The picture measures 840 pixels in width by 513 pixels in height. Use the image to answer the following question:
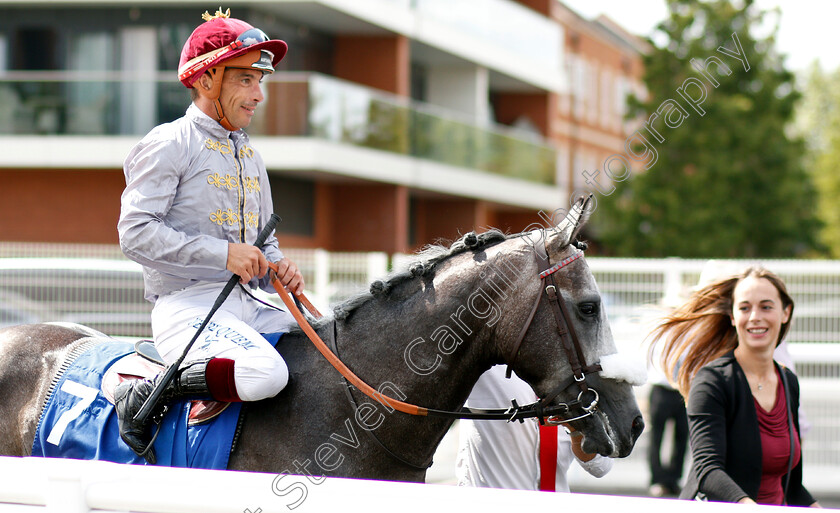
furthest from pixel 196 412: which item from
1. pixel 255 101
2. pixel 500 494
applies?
pixel 500 494

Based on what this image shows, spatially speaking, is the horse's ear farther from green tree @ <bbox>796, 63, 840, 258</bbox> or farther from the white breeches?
green tree @ <bbox>796, 63, 840, 258</bbox>

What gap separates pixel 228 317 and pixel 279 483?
4.18 ft

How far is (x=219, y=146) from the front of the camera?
12.0 ft

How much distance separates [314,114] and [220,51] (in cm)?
1576

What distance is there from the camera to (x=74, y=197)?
19734mm

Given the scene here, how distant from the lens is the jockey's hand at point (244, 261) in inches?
133

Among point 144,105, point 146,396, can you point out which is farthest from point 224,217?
point 144,105

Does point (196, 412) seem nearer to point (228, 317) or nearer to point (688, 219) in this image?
point (228, 317)

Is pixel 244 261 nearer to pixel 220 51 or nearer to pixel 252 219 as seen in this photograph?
pixel 252 219

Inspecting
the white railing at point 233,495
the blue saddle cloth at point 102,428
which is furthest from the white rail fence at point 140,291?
the white railing at point 233,495

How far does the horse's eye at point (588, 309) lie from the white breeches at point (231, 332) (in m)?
1.00

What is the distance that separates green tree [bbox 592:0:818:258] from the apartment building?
4.29 metres

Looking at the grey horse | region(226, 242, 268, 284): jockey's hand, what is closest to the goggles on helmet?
region(226, 242, 268, 284): jockey's hand

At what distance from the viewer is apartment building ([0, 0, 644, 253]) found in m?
19.2
